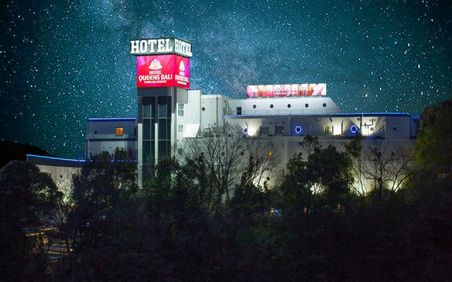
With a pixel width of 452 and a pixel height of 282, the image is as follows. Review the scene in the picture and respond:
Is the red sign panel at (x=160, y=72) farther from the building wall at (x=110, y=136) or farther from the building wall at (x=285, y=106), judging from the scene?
the building wall at (x=285, y=106)

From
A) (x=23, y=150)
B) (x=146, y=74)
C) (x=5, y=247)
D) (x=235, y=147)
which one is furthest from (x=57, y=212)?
(x=23, y=150)

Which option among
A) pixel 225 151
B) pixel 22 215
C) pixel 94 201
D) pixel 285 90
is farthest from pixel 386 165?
pixel 22 215

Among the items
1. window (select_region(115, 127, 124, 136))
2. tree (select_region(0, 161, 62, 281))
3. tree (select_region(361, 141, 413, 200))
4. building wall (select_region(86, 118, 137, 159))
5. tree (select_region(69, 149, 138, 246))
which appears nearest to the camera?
tree (select_region(0, 161, 62, 281))

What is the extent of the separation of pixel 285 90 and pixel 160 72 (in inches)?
450

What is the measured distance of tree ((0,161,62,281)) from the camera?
73.9 ft

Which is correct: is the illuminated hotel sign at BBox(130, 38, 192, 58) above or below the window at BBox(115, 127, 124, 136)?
above

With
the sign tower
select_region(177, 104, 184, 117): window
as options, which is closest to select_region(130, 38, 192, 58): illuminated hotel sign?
the sign tower

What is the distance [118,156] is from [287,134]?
16681mm

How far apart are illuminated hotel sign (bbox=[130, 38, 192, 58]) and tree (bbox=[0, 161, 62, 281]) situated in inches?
1183

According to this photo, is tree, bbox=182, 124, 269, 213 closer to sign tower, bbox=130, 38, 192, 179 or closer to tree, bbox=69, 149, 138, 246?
sign tower, bbox=130, 38, 192, 179

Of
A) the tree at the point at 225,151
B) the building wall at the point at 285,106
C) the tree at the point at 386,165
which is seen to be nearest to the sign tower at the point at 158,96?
the tree at the point at 225,151

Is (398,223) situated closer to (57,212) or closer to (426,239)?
(426,239)

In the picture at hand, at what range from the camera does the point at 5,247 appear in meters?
23.0

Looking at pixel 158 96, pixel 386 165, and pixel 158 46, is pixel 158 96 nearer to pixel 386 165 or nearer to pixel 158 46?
pixel 158 46
